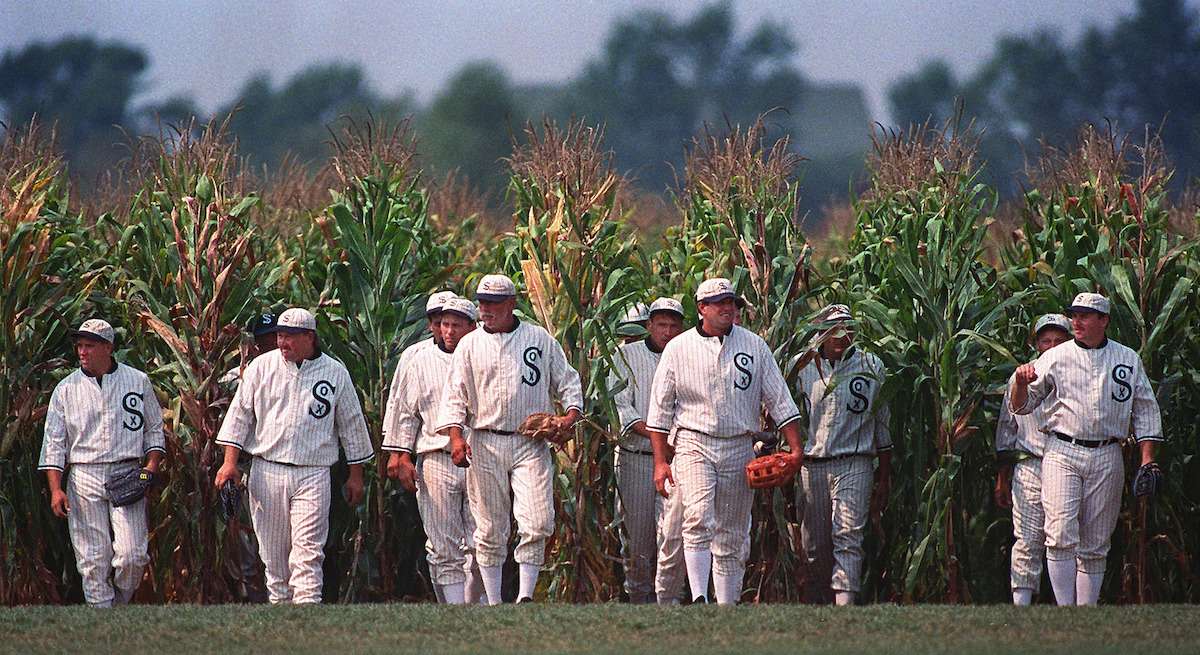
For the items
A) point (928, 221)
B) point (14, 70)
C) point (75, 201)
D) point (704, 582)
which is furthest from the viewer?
point (14, 70)

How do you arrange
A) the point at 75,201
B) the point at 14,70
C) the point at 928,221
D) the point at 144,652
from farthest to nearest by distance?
the point at 14,70
the point at 75,201
the point at 928,221
the point at 144,652

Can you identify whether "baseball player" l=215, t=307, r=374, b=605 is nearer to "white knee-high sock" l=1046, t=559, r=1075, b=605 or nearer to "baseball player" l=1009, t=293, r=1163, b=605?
"baseball player" l=1009, t=293, r=1163, b=605

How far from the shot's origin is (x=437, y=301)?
898 cm

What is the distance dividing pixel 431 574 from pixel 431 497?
461mm

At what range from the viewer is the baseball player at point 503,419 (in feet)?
26.8

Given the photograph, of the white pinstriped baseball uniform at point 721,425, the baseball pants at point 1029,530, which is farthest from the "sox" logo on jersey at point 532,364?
the baseball pants at point 1029,530

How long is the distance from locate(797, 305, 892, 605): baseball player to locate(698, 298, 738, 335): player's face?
0.70m

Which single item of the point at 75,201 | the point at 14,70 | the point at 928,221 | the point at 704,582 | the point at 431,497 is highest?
the point at 14,70

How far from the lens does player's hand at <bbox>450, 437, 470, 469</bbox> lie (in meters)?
8.01

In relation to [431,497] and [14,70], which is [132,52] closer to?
[14,70]

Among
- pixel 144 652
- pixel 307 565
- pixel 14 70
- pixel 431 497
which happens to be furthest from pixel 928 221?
pixel 14 70

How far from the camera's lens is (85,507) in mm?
8367

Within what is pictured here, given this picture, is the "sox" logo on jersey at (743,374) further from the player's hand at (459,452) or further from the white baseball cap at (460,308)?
the white baseball cap at (460,308)

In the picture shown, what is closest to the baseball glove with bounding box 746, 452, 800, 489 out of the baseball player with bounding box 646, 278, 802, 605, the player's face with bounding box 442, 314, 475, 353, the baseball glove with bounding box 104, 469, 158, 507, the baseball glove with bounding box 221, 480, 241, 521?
the baseball player with bounding box 646, 278, 802, 605
